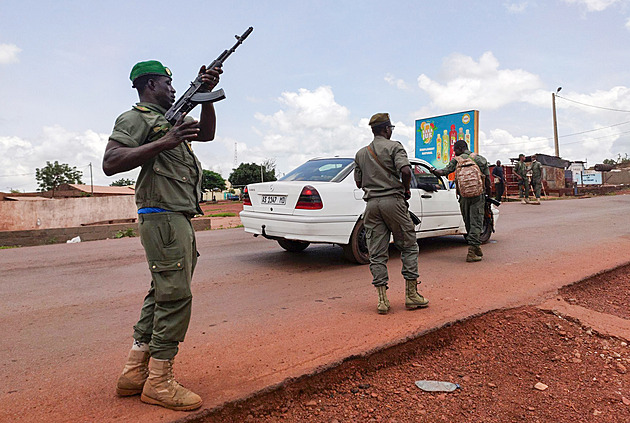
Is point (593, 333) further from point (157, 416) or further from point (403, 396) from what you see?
point (157, 416)

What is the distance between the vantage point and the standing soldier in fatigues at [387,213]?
3.94 m

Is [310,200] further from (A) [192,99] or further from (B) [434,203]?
(A) [192,99]

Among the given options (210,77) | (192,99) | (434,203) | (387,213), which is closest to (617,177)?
(434,203)

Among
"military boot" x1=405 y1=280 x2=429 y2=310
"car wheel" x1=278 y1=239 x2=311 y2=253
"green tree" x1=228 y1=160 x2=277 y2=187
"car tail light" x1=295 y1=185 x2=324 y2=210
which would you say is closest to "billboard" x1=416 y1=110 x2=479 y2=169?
"car wheel" x1=278 y1=239 x2=311 y2=253

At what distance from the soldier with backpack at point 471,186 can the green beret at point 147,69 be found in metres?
4.43

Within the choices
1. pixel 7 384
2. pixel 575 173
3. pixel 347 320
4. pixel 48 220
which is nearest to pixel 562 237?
pixel 347 320

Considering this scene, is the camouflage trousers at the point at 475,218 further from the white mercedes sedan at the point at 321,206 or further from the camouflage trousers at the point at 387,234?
the camouflage trousers at the point at 387,234

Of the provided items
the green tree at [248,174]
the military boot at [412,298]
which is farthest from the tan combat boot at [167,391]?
the green tree at [248,174]

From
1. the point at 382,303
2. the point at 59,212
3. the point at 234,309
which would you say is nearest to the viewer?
the point at 382,303

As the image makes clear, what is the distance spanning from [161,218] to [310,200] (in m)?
3.43

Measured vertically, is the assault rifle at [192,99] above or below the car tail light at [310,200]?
above

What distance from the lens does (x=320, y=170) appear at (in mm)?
6309

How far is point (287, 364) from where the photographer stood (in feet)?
9.28

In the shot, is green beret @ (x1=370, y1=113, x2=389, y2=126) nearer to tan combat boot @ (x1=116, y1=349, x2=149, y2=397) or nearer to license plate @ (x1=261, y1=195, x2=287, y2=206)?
license plate @ (x1=261, y1=195, x2=287, y2=206)
